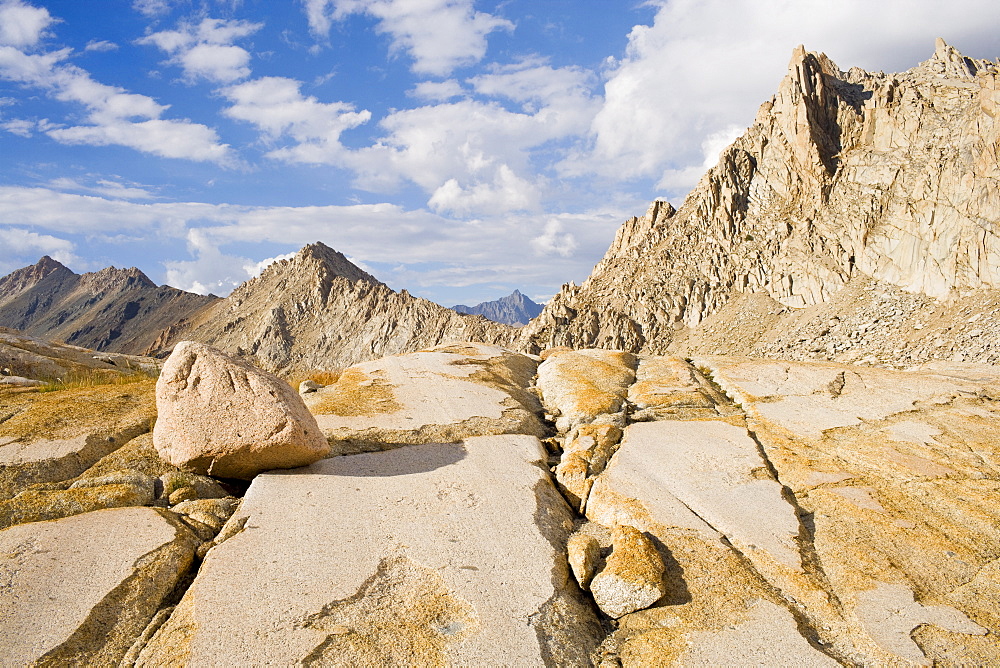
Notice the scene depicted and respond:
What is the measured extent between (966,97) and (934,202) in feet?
57.5

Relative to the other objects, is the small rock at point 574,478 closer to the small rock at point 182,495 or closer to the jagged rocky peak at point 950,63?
the small rock at point 182,495

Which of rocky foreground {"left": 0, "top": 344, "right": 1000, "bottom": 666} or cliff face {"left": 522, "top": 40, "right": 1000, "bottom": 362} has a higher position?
cliff face {"left": 522, "top": 40, "right": 1000, "bottom": 362}

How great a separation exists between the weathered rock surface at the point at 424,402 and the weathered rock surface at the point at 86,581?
2.99 meters

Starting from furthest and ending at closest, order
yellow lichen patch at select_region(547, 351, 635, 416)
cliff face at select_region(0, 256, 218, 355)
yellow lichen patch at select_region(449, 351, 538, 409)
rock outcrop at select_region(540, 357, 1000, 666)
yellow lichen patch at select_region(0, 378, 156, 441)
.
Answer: cliff face at select_region(0, 256, 218, 355) → yellow lichen patch at select_region(449, 351, 538, 409) → yellow lichen patch at select_region(547, 351, 635, 416) → yellow lichen patch at select_region(0, 378, 156, 441) → rock outcrop at select_region(540, 357, 1000, 666)

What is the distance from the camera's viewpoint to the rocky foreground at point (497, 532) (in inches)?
174

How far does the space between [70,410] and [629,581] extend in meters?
9.00

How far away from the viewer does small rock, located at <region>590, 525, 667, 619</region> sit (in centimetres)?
504

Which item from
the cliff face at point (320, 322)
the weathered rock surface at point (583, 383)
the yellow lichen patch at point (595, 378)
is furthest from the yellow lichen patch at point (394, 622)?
the cliff face at point (320, 322)

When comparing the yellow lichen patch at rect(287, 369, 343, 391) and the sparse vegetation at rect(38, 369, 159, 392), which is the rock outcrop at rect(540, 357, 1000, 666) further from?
the sparse vegetation at rect(38, 369, 159, 392)

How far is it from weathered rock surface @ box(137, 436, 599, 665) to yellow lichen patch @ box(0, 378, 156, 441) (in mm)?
3505

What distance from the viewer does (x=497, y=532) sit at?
6.01 meters

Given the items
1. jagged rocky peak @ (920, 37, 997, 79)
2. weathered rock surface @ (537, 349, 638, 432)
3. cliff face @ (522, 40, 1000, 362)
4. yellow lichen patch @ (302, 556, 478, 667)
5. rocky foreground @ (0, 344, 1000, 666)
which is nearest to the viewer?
yellow lichen patch @ (302, 556, 478, 667)

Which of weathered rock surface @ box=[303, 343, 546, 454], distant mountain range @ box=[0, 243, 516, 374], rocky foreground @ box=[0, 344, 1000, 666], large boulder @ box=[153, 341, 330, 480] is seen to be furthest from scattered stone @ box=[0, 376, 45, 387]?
distant mountain range @ box=[0, 243, 516, 374]

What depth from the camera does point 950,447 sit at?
8008 millimetres
